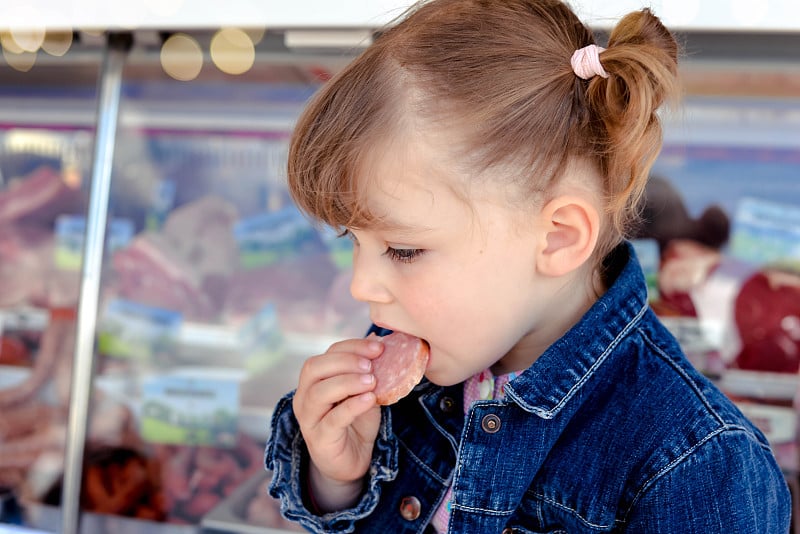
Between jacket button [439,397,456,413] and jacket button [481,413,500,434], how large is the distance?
0.12m

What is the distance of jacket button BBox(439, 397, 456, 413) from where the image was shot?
1063mm

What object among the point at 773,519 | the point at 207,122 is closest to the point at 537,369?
the point at 773,519

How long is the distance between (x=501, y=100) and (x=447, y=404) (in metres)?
0.46

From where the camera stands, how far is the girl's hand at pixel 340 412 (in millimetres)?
984

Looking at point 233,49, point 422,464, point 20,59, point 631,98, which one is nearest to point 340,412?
point 422,464

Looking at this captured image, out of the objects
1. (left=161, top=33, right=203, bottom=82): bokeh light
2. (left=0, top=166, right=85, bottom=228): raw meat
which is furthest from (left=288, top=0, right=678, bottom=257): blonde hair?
(left=0, top=166, right=85, bottom=228): raw meat

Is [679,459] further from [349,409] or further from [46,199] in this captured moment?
[46,199]

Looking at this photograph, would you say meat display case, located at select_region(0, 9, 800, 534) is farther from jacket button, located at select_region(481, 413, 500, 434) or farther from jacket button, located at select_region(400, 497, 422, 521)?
jacket button, located at select_region(481, 413, 500, 434)

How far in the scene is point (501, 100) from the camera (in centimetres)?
86

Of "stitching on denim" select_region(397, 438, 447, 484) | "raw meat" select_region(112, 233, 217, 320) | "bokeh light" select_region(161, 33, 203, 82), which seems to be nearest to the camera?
"stitching on denim" select_region(397, 438, 447, 484)

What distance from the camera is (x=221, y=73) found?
1.94m

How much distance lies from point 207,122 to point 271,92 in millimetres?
219

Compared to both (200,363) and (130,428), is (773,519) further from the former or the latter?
(130,428)

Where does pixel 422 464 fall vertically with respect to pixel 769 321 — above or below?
below
